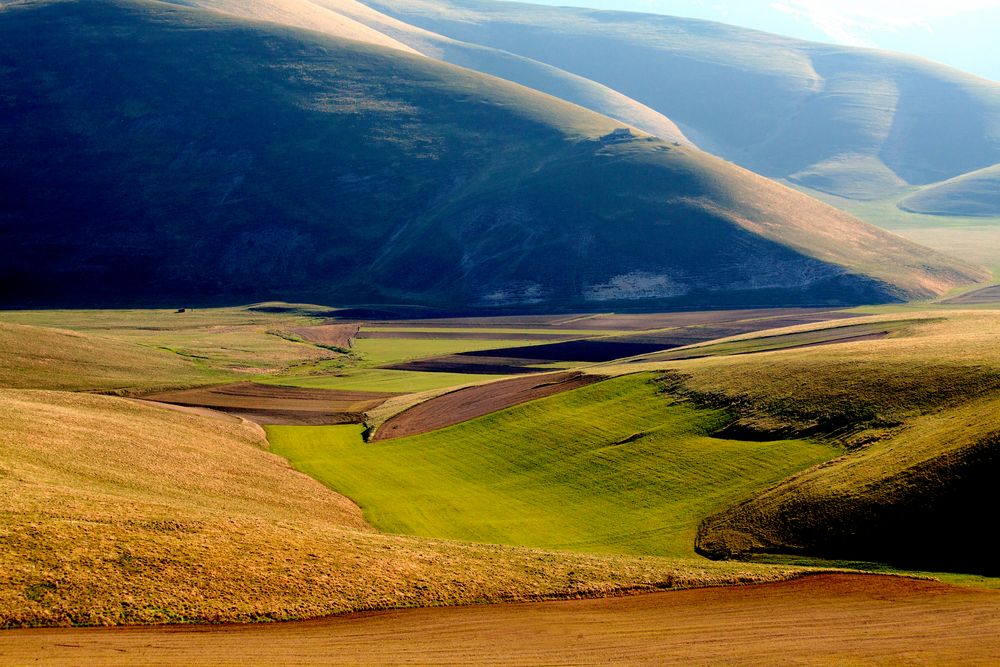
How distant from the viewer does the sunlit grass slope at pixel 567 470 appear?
4478 cm

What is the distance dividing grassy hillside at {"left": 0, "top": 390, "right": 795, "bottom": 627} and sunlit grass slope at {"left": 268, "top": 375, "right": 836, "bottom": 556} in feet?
18.4

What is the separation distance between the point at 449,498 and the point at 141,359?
51.1 m

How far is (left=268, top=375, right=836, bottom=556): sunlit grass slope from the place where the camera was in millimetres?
44781

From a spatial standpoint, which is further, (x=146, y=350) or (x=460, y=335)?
(x=460, y=335)

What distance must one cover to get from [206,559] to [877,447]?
30086 millimetres

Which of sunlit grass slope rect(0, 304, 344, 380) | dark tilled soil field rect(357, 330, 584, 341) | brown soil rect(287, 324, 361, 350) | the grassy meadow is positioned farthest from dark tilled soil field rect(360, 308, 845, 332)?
the grassy meadow

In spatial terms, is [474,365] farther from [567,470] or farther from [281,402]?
[567,470]

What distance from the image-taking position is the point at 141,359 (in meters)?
90.2

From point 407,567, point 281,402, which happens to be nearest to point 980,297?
point 281,402

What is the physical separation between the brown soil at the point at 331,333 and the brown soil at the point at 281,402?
33.6 metres

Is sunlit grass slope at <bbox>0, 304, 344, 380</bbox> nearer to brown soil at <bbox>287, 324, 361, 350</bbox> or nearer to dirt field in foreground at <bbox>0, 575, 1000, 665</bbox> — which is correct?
brown soil at <bbox>287, 324, 361, 350</bbox>

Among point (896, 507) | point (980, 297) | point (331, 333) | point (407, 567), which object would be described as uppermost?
point (896, 507)

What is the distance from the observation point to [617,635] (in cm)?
2831

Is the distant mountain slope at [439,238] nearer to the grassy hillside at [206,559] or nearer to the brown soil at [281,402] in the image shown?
the brown soil at [281,402]
